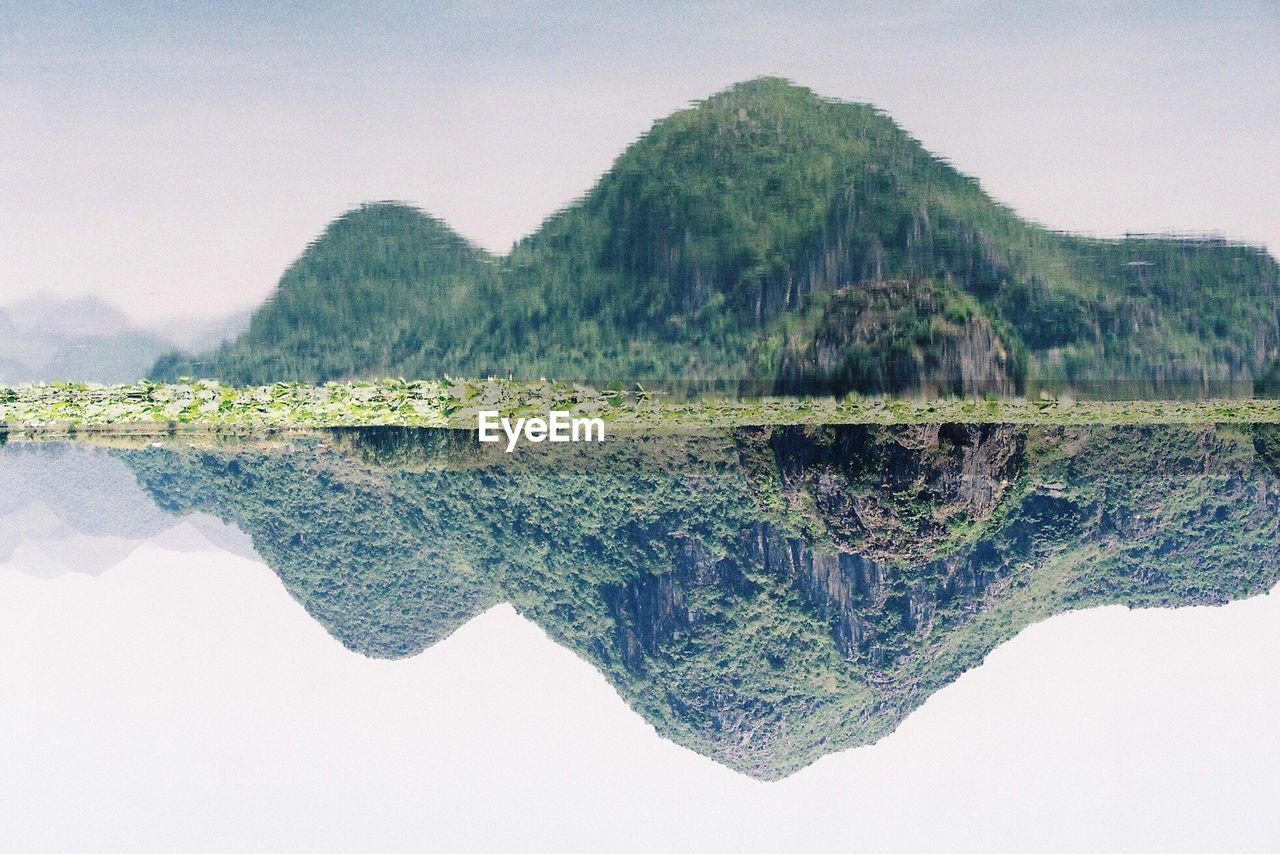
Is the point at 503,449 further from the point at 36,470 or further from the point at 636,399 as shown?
the point at 36,470

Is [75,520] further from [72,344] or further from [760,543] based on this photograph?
[760,543]

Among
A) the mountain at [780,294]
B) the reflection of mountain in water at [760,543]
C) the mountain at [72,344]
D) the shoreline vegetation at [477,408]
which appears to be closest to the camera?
the shoreline vegetation at [477,408]

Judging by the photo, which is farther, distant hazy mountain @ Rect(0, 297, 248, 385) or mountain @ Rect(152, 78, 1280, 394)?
distant hazy mountain @ Rect(0, 297, 248, 385)

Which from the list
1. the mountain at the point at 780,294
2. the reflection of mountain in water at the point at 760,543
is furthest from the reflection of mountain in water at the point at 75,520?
the mountain at the point at 780,294

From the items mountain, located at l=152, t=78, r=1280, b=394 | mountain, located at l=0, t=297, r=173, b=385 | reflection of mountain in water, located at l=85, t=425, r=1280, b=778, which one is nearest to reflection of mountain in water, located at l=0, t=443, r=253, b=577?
reflection of mountain in water, located at l=85, t=425, r=1280, b=778

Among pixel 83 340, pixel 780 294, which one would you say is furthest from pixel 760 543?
pixel 83 340

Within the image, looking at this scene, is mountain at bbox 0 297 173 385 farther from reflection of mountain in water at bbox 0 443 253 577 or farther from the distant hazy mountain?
reflection of mountain in water at bbox 0 443 253 577

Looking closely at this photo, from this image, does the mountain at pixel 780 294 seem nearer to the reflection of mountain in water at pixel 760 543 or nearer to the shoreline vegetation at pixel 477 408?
the shoreline vegetation at pixel 477 408
